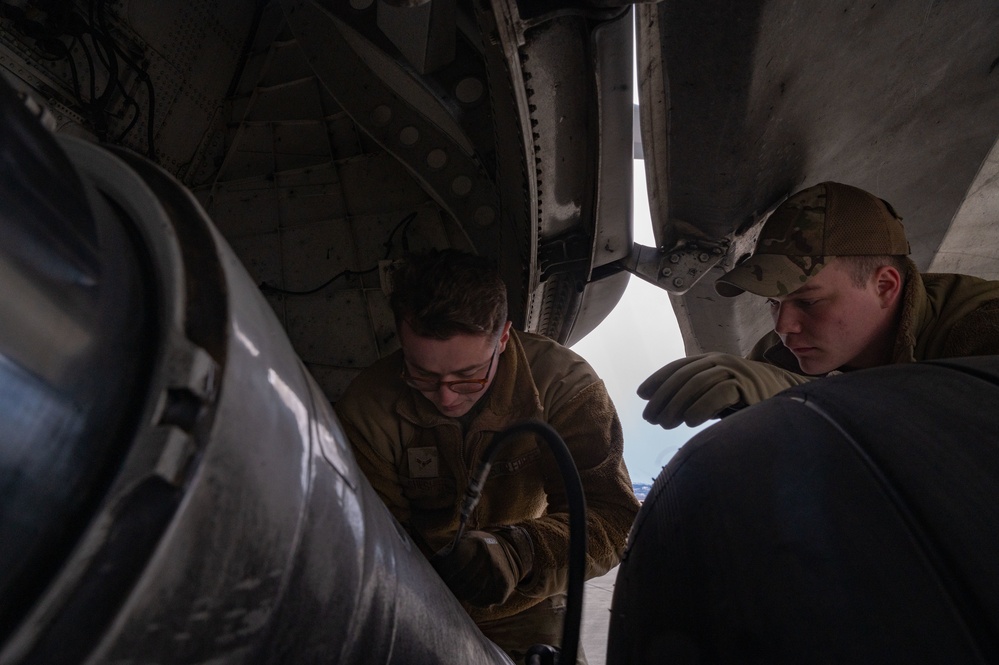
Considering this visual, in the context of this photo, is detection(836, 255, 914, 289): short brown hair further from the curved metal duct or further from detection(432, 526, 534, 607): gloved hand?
the curved metal duct

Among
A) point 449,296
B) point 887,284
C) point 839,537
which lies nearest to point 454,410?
point 449,296

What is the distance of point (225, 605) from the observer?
338mm

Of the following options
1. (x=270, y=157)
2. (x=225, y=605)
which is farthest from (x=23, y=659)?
(x=270, y=157)

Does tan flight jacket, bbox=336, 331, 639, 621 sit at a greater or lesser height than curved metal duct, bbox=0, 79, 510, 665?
greater

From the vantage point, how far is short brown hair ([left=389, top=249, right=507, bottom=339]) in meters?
1.51

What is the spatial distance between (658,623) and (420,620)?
0.21 m

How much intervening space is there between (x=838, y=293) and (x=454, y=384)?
0.90 metres

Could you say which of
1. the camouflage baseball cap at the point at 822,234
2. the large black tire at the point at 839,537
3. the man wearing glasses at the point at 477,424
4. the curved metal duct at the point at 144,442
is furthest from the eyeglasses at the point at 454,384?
the curved metal duct at the point at 144,442

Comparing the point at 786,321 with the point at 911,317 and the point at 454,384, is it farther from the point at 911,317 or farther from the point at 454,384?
the point at 454,384

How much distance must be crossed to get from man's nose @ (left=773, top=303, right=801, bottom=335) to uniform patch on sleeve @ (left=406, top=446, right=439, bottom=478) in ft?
2.95

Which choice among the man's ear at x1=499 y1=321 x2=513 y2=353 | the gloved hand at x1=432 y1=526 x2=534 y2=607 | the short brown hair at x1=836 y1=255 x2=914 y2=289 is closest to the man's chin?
the man's ear at x1=499 y1=321 x2=513 y2=353

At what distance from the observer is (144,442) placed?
11.7 inches

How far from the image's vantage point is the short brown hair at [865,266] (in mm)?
1490

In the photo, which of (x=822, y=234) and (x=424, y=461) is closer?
(x=822, y=234)
